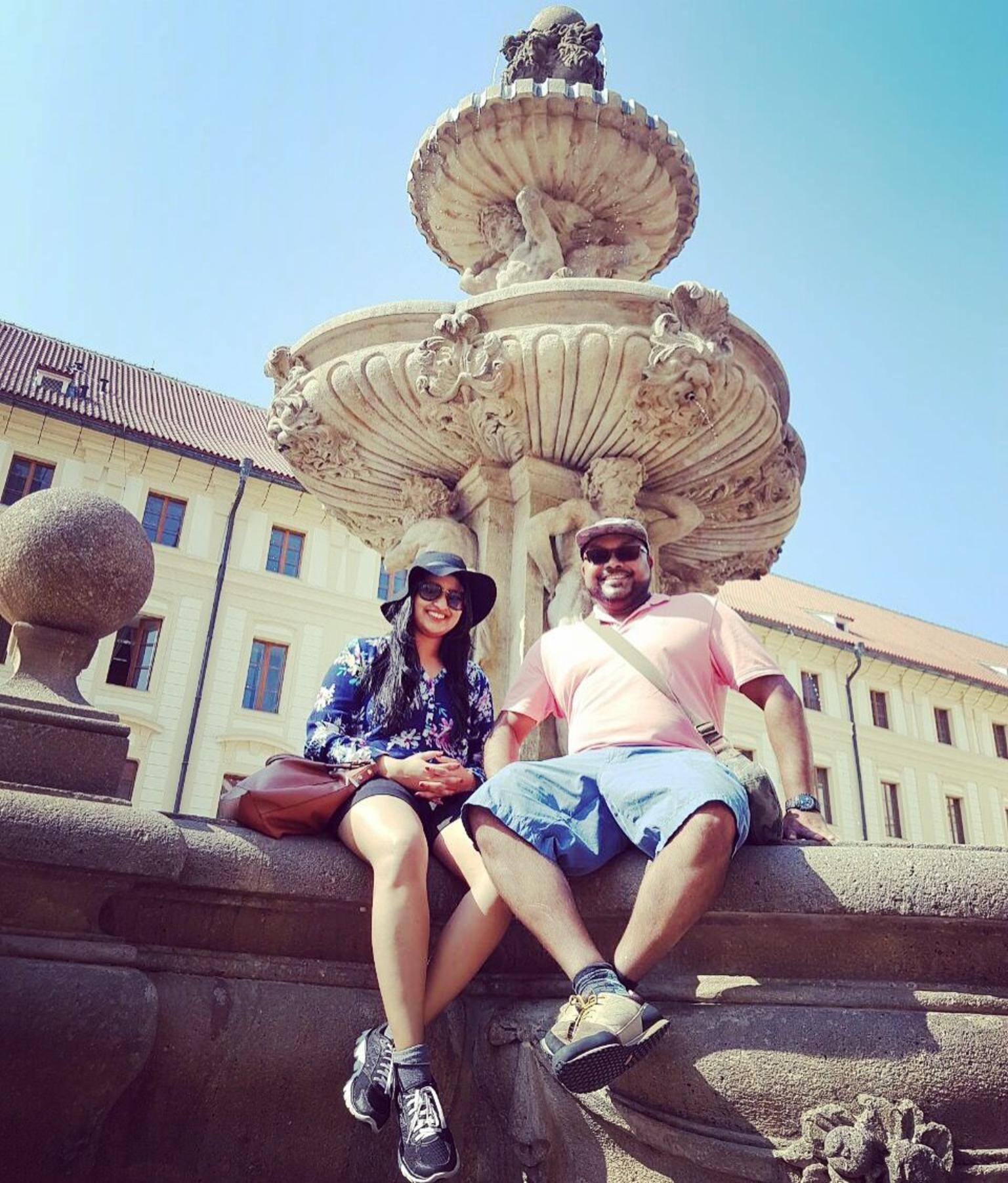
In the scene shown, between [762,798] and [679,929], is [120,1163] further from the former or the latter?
[762,798]

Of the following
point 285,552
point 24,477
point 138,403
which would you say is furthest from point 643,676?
point 138,403

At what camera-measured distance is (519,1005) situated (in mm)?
2592

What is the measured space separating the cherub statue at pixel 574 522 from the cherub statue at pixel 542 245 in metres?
1.57

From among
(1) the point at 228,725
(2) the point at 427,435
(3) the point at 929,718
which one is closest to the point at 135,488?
(1) the point at 228,725

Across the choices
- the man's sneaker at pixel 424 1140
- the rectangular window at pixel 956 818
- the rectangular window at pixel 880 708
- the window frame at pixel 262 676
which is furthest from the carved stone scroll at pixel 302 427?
the rectangular window at pixel 956 818

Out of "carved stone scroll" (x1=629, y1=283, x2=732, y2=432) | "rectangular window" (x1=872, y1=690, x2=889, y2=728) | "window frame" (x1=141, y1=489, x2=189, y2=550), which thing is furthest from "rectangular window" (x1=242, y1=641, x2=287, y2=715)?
"carved stone scroll" (x1=629, y1=283, x2=732, y2=432)

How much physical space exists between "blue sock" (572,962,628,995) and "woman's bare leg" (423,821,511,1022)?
0.35 metres

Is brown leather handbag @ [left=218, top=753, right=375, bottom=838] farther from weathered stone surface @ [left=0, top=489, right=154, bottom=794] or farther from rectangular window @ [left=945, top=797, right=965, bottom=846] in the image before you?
rectangular window @ [left=945, top=797, right=965, bottom=846]

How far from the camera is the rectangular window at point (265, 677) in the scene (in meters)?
23.1

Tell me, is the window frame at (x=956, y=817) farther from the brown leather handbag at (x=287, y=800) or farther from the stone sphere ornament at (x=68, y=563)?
the stone sphere ornament at (x=68, y=563)

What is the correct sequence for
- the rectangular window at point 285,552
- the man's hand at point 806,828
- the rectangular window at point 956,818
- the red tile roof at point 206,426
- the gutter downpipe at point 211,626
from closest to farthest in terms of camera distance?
the man's hand at point 806,828, the gutter downpipe at point 211,626, the red tile roof at point 206,426, the rectangular window at point 285,552, the rectangular window at point 956,818

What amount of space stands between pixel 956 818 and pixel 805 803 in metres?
33.8

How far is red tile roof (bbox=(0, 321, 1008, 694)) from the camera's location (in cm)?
2361

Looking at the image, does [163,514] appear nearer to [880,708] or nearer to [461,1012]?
[461,1012]
